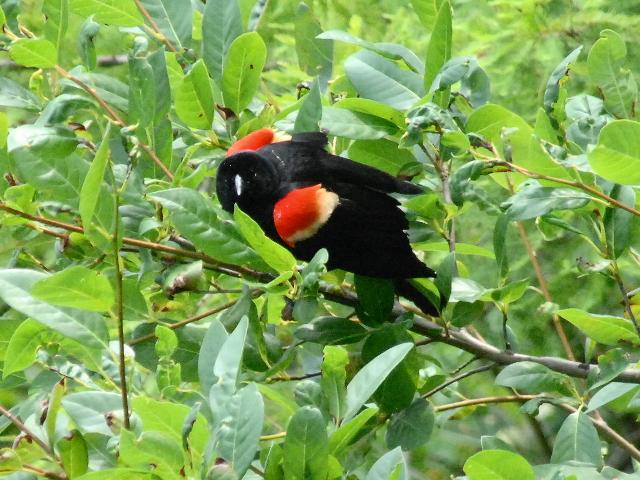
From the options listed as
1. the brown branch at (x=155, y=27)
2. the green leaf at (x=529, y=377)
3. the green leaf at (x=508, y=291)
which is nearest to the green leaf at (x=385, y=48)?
the brown branch at (x=155, y=27)

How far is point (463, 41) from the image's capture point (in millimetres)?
3760

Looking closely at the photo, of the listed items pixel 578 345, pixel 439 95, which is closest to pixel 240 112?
pixel 439 95

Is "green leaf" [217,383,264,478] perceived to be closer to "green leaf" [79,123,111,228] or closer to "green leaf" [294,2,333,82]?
"green leaf" [79,123,111,228]

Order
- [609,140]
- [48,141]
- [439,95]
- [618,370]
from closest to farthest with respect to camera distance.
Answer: [609,140] < [48,141] < [618,370] < [439,95]

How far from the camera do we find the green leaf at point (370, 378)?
1224 millimetres

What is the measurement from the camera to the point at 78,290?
4.18ft

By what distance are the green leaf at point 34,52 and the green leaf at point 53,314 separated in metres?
0.44

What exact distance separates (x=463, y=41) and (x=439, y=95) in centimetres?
221

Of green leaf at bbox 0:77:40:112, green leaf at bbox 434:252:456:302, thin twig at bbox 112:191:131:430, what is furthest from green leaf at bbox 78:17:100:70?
green leaf at bbox 434:252:456:302

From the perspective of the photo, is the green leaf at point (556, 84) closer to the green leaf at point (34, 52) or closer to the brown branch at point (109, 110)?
the brown branch at point (109, 110)

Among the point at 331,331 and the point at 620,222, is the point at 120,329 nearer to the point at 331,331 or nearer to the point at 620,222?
the point at 331,331

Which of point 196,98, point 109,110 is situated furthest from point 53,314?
point 196,98

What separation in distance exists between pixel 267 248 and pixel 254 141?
2.21ft

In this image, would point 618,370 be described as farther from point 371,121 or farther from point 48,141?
point 48,141
